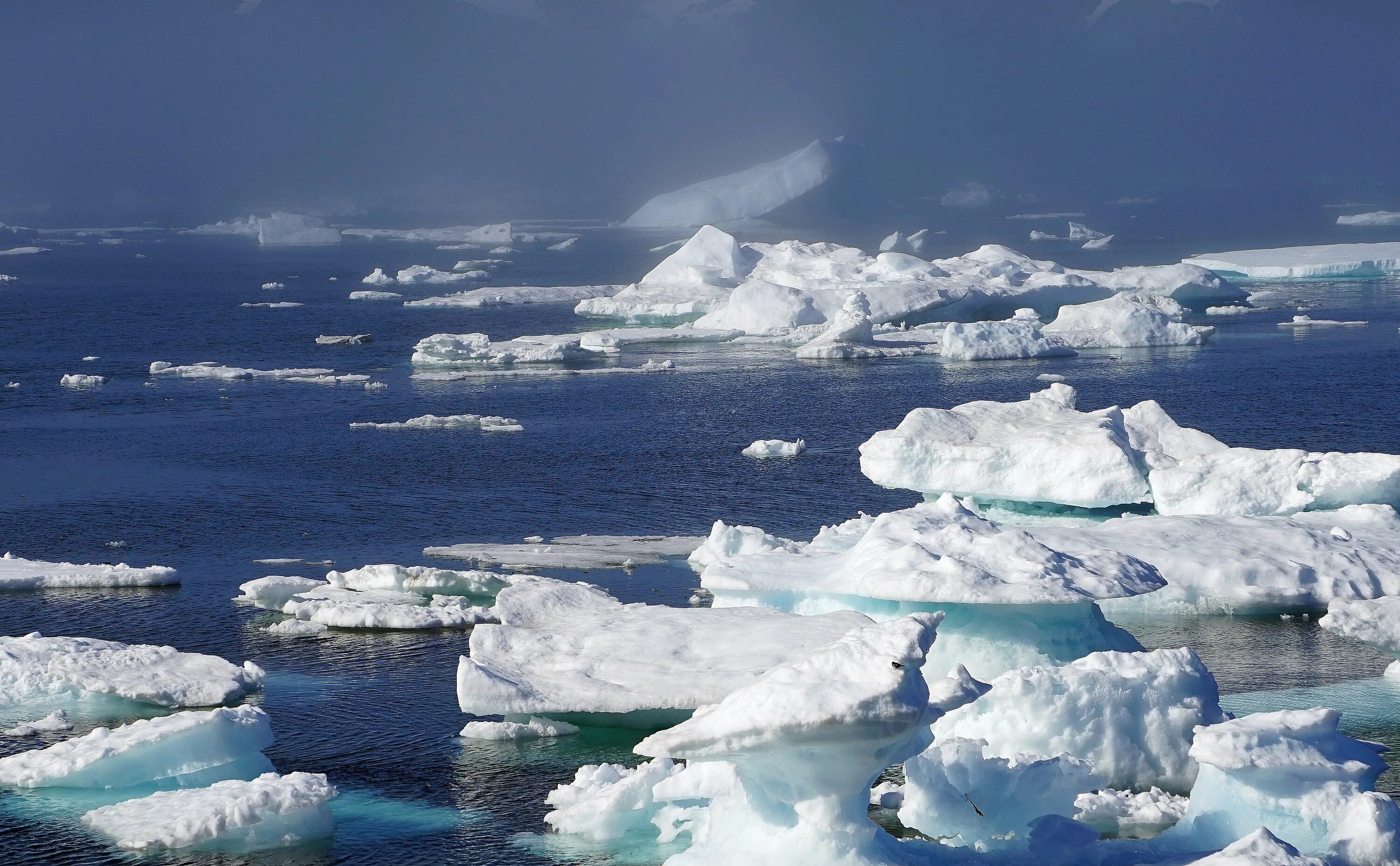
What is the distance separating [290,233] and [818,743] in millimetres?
78883

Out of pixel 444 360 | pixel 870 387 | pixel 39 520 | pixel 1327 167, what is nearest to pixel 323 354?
pixel 444 360

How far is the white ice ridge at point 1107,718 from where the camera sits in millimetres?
10562

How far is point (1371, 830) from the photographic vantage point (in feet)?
28.4

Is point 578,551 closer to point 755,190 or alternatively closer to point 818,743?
point 818,743

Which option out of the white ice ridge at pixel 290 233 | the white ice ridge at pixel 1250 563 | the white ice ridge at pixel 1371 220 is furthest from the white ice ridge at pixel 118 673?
the white ice ridge at pixel 1371 220

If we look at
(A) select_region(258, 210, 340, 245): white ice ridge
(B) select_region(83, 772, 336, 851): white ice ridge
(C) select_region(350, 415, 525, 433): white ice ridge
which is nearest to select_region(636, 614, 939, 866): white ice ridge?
(B) select_region(83, 772, 336, 851): white ice ridge

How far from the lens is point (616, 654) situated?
1236cm

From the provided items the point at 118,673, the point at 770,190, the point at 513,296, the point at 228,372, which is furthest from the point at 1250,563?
the point at 770,190

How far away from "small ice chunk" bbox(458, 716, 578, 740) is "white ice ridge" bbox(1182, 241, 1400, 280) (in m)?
40.2

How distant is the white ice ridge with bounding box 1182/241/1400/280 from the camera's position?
48.8 meters

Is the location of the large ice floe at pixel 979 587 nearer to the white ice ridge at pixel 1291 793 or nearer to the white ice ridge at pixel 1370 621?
the white ice ridge at pixel 1370 621

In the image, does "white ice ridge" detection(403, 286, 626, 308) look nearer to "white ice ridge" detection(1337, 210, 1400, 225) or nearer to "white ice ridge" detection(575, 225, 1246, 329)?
"white ice ridge" detection(575, 225, 1246, 329)

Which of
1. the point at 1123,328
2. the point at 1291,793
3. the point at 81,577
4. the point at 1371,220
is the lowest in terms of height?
the point at 1291,793

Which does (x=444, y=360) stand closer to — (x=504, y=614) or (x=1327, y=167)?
(x=504, y=614)
